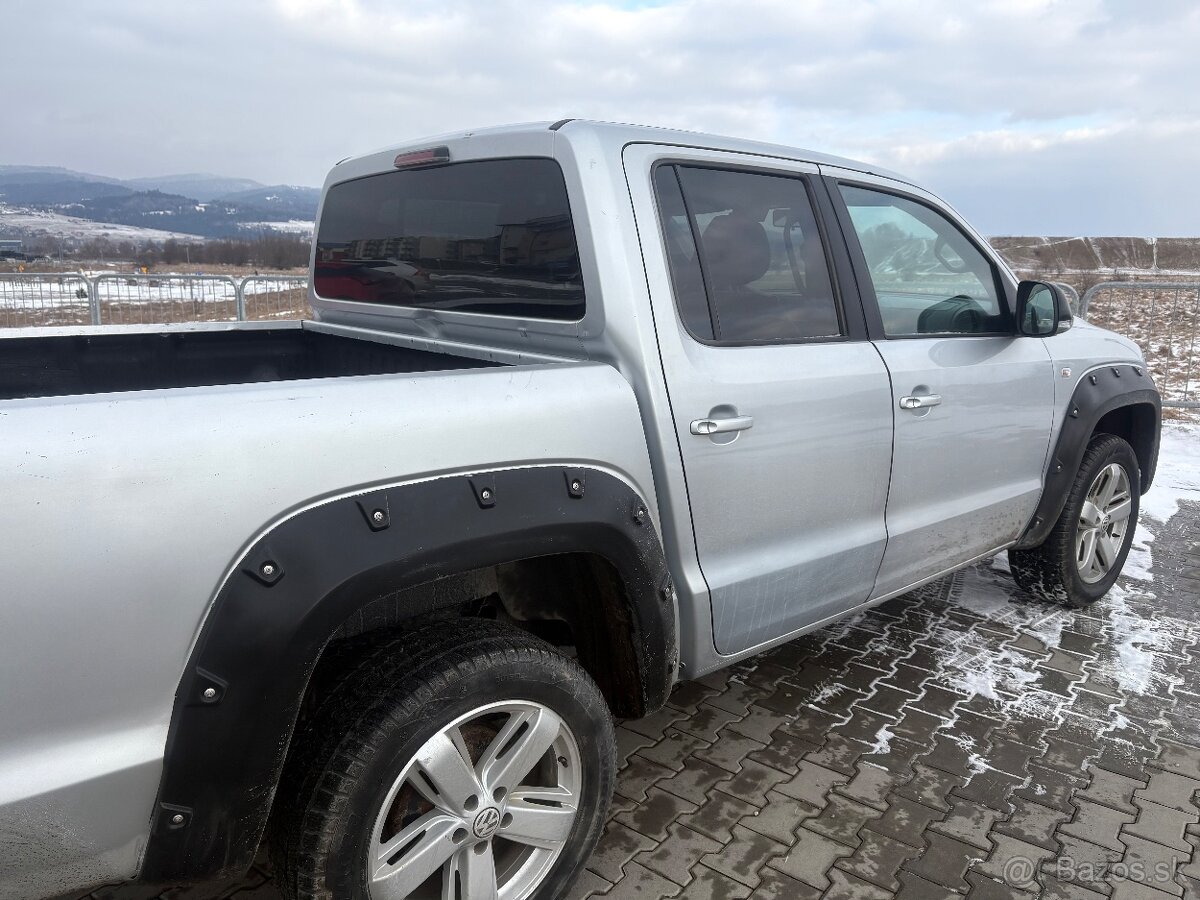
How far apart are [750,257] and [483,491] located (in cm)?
125

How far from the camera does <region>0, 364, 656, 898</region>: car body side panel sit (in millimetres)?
1342

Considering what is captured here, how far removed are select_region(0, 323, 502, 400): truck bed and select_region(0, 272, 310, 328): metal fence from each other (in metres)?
5.75

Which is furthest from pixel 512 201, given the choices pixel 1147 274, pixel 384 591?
pixel 1147 274

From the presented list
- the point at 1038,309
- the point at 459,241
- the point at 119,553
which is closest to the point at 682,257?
the point at 459,241

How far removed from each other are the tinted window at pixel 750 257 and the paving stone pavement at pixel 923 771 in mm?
1438

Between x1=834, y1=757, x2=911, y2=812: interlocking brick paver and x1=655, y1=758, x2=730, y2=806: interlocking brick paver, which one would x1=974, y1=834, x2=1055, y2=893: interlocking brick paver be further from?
x1=655, y1=758, x2=730, y2=806: interlocking brick paver

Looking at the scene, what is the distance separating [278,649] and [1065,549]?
11.9ft

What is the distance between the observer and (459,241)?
2646 mm

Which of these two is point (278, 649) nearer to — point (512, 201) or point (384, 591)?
point (384, 591)

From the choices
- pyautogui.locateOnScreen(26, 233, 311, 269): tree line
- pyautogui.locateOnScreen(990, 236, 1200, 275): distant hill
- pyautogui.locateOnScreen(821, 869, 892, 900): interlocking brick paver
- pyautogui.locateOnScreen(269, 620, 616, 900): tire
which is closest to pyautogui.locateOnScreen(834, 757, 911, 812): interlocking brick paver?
pyautogui.locateOnScreen(821, 869, 892, 900): interlocking brick paver

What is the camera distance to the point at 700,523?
2.30 metres

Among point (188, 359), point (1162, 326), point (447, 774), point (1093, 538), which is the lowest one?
point (1093, 538)

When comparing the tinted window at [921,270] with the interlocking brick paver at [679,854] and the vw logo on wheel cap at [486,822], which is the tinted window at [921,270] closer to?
the interlocking brick paver at [679,854]

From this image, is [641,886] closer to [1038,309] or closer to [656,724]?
[656,724]
